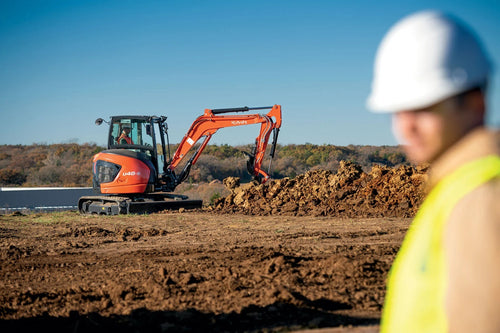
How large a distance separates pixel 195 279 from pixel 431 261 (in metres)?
6.53

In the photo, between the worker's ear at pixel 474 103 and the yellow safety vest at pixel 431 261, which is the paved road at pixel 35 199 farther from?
the worker's ear at pixel 474 103

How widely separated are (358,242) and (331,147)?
5142 cm

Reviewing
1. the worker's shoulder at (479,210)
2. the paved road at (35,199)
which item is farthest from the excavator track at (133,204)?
the worker's shoulder at (479,210)

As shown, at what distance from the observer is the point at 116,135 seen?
18.8 metres

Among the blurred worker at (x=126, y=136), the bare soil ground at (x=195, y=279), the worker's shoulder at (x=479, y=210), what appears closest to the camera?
the worker's shoulder at (x=479, y=210)

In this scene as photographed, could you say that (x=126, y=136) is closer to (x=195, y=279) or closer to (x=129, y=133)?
(x=129, y=133)

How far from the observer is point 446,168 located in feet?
3.97

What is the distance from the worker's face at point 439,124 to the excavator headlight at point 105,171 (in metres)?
17.4

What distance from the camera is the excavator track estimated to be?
17.9 metres

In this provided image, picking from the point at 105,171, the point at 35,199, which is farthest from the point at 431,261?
the point at 35,199

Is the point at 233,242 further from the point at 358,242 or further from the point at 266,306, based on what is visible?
the point at 266,306

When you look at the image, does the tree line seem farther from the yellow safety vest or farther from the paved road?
the yellow safety vest

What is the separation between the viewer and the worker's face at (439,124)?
1210mm

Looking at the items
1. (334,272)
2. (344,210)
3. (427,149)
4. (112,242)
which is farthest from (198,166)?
(427,149)
